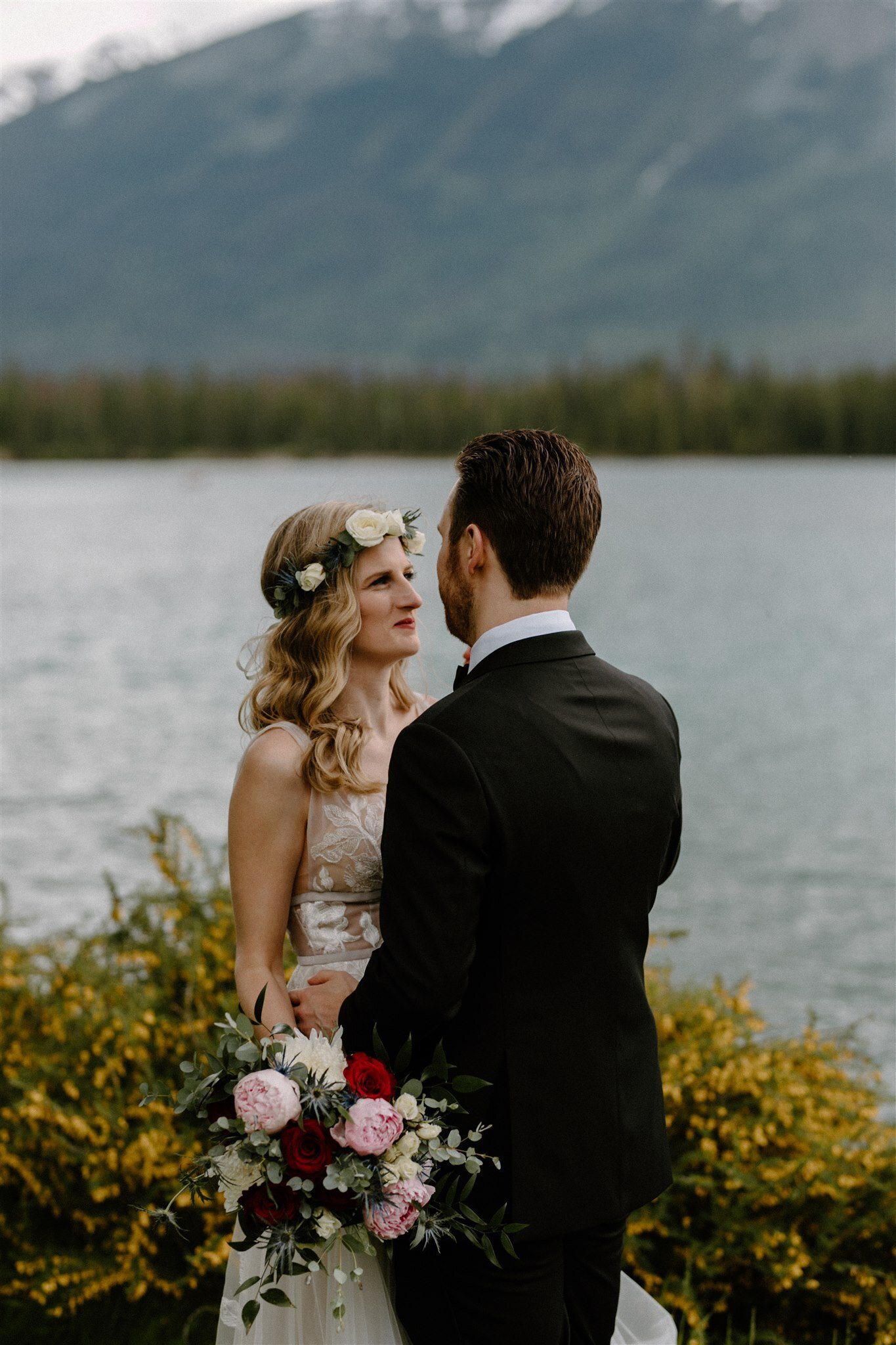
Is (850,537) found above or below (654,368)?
below

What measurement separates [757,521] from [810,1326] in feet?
191

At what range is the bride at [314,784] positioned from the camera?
3.19 metres

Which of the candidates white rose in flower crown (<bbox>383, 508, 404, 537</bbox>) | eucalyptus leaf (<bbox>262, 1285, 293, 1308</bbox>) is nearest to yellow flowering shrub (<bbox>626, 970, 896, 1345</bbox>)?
eucalyptus leaf (<bbox>262, 1285, 293, 1308</bbox>)

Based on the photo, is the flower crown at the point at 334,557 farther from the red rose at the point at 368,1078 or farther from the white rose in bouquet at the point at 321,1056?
the red rose at the point at 368,1078

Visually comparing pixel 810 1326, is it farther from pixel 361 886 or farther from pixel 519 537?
pixel 519 537

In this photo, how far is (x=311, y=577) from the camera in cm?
334

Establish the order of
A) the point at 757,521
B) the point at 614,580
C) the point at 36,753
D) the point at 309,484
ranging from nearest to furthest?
1. the point at 36,753
2. the point at 614,580
3. the point at 757,521
4. the point at 309,484

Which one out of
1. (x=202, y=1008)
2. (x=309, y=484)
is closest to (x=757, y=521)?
(x=309, y=484)

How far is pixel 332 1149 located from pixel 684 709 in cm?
1909

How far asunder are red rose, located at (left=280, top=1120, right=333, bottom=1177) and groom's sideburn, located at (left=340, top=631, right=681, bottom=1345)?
180mm

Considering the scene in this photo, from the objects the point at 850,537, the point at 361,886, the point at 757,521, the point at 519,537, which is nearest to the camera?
the point at 519,537

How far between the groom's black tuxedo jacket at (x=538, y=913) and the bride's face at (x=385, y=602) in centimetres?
85

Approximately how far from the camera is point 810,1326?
14.5 ft

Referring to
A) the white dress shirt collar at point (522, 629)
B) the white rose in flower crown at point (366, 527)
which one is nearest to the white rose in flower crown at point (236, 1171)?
the white dress shirt collar at point (522, 629)
